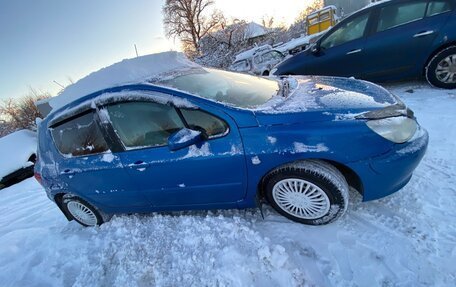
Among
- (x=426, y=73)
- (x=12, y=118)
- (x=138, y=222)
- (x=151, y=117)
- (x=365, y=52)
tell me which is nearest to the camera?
(x=151, y=117)

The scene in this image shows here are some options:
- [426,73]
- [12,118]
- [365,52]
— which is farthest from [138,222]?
[12,118]

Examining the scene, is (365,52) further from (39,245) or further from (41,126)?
(39,245)

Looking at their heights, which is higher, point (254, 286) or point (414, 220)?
point (414, 220)

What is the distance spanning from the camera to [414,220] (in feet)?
7.89

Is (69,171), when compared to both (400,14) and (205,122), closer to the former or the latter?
(205,122)

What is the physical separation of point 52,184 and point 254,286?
2.75 metres

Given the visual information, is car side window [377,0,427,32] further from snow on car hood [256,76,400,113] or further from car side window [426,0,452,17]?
snow on car hood [256,76,400,113]

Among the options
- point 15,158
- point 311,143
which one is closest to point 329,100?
point 311,143

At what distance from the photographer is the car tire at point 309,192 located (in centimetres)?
232

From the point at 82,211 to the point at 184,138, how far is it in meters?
2.12

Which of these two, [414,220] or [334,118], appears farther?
[414,220]

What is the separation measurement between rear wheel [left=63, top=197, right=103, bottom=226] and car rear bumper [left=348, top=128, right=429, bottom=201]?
9.79 feet

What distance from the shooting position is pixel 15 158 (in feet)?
26.6

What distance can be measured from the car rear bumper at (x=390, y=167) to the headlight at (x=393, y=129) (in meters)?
0.05
